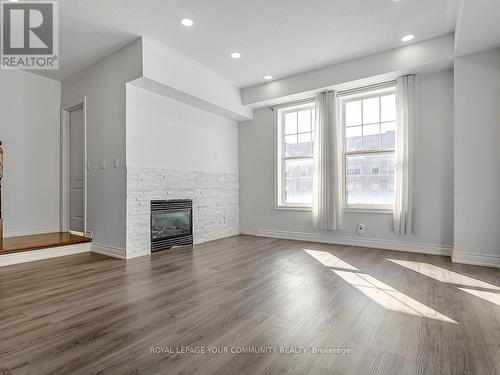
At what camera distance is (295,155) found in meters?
5.28

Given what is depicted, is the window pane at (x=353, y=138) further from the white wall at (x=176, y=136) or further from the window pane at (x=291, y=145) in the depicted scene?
Result: the white wall at (x=176, y=136)

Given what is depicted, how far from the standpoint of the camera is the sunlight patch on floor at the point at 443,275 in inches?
104

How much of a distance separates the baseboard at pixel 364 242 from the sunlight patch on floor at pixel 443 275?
68 cm

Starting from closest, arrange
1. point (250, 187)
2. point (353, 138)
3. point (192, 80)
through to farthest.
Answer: point (192, 80)
point (353, 138)
point (250, 187)

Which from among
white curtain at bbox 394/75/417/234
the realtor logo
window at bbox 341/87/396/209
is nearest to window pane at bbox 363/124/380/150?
window at bbox 341/87/396/209

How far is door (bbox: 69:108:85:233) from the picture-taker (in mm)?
4609

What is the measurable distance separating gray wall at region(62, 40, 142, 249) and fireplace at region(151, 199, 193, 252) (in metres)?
0.50

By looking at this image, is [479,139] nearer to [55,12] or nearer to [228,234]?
[228,234]

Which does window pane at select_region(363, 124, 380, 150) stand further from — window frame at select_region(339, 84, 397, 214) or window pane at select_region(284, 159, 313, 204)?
window pane at select_region(284, 159, 313, 204)

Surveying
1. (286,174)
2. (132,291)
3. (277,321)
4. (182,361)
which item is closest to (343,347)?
(277,321)

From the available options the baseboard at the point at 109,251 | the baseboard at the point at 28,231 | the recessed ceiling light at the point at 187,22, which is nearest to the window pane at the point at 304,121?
the recessed ceiling light at the point at 187,22

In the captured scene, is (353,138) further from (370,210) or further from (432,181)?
(432,181)

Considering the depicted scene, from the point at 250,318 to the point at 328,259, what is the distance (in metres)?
1.98

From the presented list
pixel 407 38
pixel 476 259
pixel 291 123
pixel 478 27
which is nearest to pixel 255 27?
pixel 407 38
